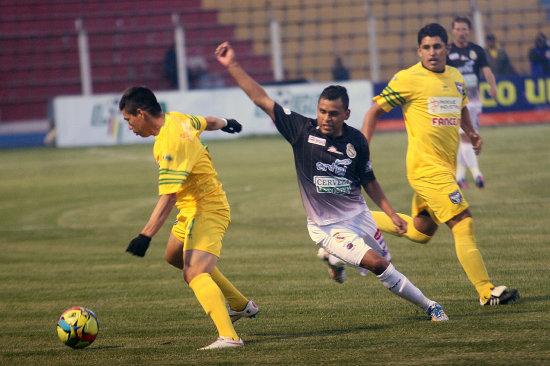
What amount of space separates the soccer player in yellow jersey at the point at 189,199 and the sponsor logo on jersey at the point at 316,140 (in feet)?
2.44

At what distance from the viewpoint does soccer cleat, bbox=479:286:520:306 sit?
279 inches

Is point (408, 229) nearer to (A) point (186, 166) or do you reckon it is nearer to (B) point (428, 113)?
(B) point (428, 113)

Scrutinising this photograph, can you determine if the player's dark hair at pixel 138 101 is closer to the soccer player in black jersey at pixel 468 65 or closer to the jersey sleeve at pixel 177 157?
the jersey sleeve at pixel 177 157

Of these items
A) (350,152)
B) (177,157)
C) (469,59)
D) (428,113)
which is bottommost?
(350,152)

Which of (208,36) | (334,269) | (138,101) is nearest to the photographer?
(138,101)

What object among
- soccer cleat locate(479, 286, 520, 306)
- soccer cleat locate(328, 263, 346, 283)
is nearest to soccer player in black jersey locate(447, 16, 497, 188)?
soccer cleat locate(328, 263, 346, 283)

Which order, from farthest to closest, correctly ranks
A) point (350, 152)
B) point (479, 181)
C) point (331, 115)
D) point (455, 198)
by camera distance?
point (479, 181), point (455, 198), point (350, 152), point (331, 115)

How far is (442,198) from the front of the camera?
759 cm

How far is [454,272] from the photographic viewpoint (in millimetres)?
8750

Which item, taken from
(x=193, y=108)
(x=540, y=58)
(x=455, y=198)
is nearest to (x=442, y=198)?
(x=455, y=198)

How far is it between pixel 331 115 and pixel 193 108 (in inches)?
809

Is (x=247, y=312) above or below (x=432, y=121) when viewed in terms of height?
below

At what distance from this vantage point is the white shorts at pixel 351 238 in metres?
6.73

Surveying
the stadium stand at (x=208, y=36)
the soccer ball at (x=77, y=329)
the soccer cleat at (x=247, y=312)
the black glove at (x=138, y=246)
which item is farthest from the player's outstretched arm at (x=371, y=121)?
the stadium stand at (x=208, y=36)
